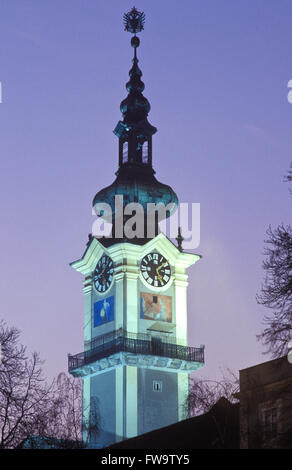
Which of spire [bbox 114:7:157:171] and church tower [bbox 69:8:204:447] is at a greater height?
spire [bbox 114:7:157:171]

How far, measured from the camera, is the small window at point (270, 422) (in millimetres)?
49875

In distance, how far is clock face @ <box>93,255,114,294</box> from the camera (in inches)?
3509

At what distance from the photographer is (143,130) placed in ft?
309

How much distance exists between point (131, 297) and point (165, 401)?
668 centimetres

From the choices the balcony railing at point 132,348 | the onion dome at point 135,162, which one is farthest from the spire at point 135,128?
the balcony railing at point 132,348

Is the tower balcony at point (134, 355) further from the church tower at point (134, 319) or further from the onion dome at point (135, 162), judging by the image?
the onion dome at point (135, 162)

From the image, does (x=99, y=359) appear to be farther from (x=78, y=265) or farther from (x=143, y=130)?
(x=143, y=130)

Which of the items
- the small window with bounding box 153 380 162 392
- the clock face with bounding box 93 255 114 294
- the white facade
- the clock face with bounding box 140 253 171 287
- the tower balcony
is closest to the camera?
the white facade

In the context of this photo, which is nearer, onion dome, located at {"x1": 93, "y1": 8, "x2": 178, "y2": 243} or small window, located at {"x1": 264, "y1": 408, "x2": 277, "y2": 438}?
small window, located at {"x1": 264, "y1": 408, "x2": 277, "y2": 438}

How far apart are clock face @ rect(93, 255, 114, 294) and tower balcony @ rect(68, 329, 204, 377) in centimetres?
342

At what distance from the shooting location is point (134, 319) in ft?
285

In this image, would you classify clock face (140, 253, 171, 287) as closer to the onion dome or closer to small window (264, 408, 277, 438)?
the onion dome

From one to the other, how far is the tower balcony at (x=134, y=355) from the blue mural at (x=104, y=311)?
4.08 feet

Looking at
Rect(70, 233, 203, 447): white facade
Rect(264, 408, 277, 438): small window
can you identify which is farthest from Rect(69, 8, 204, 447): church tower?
Rect(264, 408, 277, 438): small window
